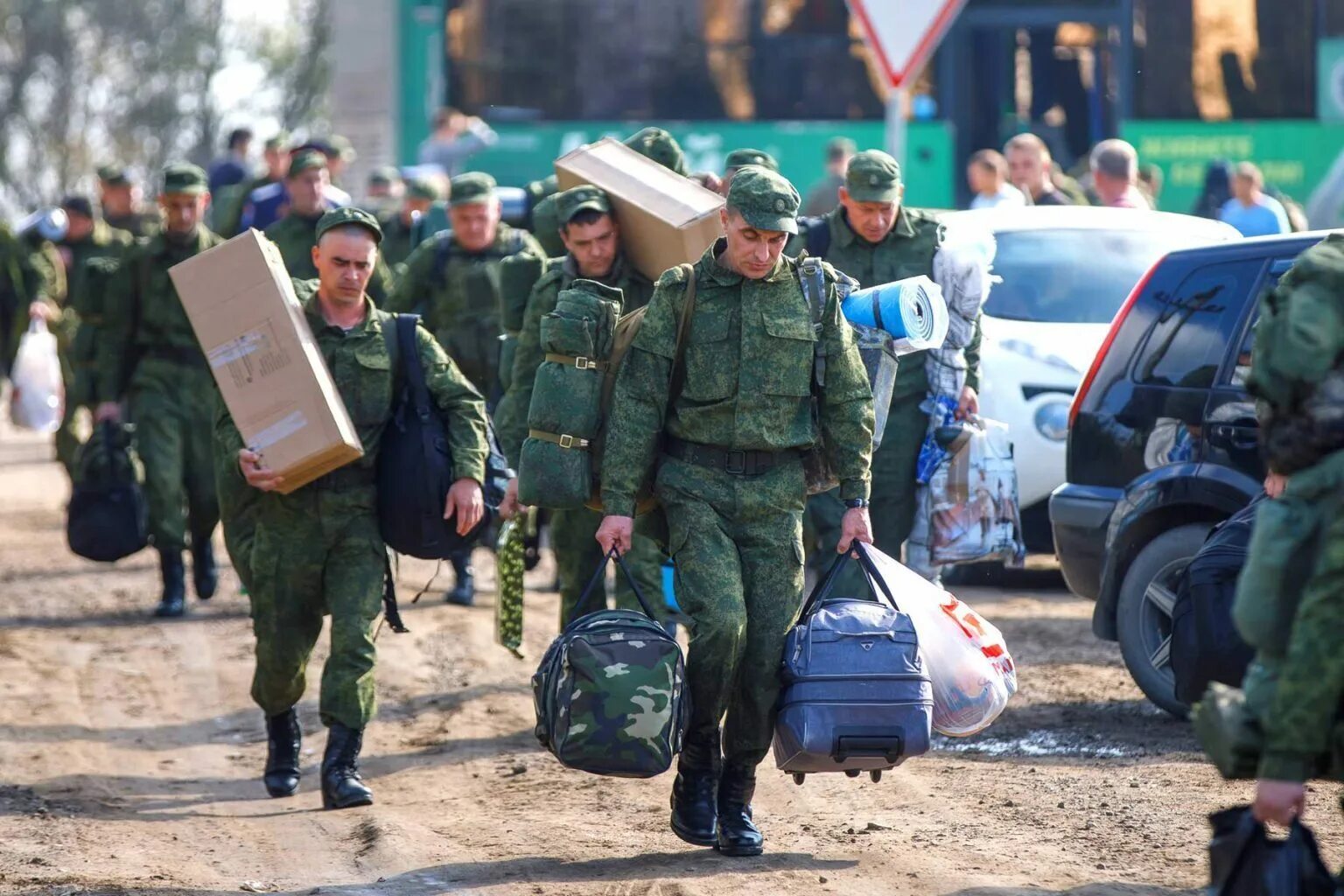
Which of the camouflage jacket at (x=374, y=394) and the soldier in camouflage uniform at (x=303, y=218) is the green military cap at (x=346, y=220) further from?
the soldier in camouflage uniform at (x=303, y=218)

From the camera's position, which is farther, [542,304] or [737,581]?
[542,304]

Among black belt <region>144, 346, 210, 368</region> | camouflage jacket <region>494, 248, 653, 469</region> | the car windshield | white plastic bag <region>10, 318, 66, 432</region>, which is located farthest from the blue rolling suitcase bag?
white plastic bag <region>10, 318, 66, 432</region>

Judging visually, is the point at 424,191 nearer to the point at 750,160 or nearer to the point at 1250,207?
the point at 750,160

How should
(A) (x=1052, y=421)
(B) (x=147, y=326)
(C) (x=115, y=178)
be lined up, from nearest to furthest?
(A) (x=1052, y=421) → (B) (x=147, y=326) → (C) (x=115, y=178)

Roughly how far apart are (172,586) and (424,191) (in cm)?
294

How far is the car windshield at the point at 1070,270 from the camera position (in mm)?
10906

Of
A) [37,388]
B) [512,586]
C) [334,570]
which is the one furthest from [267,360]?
[37,388]

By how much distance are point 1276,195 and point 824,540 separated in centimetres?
849

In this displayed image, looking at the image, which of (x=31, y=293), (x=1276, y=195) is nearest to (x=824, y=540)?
(x=1276, y=195)

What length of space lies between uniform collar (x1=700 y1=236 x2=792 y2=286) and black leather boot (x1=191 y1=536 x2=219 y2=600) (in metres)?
6.10

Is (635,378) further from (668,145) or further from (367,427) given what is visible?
(668,145)

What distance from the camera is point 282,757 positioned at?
790cm

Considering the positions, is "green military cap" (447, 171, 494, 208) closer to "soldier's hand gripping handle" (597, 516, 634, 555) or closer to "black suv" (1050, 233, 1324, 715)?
"black suv" (1050, 233, 1324, 715)

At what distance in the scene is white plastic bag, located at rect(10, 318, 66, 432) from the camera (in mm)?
14734
